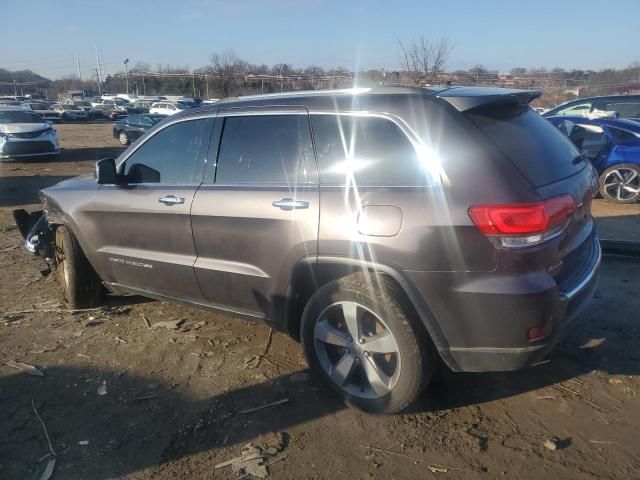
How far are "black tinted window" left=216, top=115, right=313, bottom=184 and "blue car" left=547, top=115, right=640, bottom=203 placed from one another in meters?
6.18

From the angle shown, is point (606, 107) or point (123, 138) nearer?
point (606, 107)

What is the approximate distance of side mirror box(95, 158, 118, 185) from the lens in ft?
13.1

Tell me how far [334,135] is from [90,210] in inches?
93.6

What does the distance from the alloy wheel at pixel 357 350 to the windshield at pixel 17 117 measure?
662 inches

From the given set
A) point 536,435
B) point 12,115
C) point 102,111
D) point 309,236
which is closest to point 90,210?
point 309,236

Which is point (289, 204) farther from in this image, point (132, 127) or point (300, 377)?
point (132, 127)

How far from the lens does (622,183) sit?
816 centimetres

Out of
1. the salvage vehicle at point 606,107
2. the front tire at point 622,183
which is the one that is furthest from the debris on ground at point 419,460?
the salvage vehicle at point 606,107

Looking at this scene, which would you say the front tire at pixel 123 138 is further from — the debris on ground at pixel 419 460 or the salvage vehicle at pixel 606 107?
the debris on ground at pixel 419 460

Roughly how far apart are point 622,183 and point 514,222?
697 centimetres

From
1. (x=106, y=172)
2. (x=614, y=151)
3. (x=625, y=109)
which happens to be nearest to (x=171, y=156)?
(x=106, y=172)

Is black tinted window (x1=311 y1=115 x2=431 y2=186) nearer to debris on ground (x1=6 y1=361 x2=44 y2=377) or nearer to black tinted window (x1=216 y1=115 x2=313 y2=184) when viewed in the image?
black tinted window (x1=216 y1=115 x2=313 y2=184)

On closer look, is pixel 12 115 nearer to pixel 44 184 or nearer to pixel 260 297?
pixel 44 184

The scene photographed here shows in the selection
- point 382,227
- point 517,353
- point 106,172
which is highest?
point 106,172
